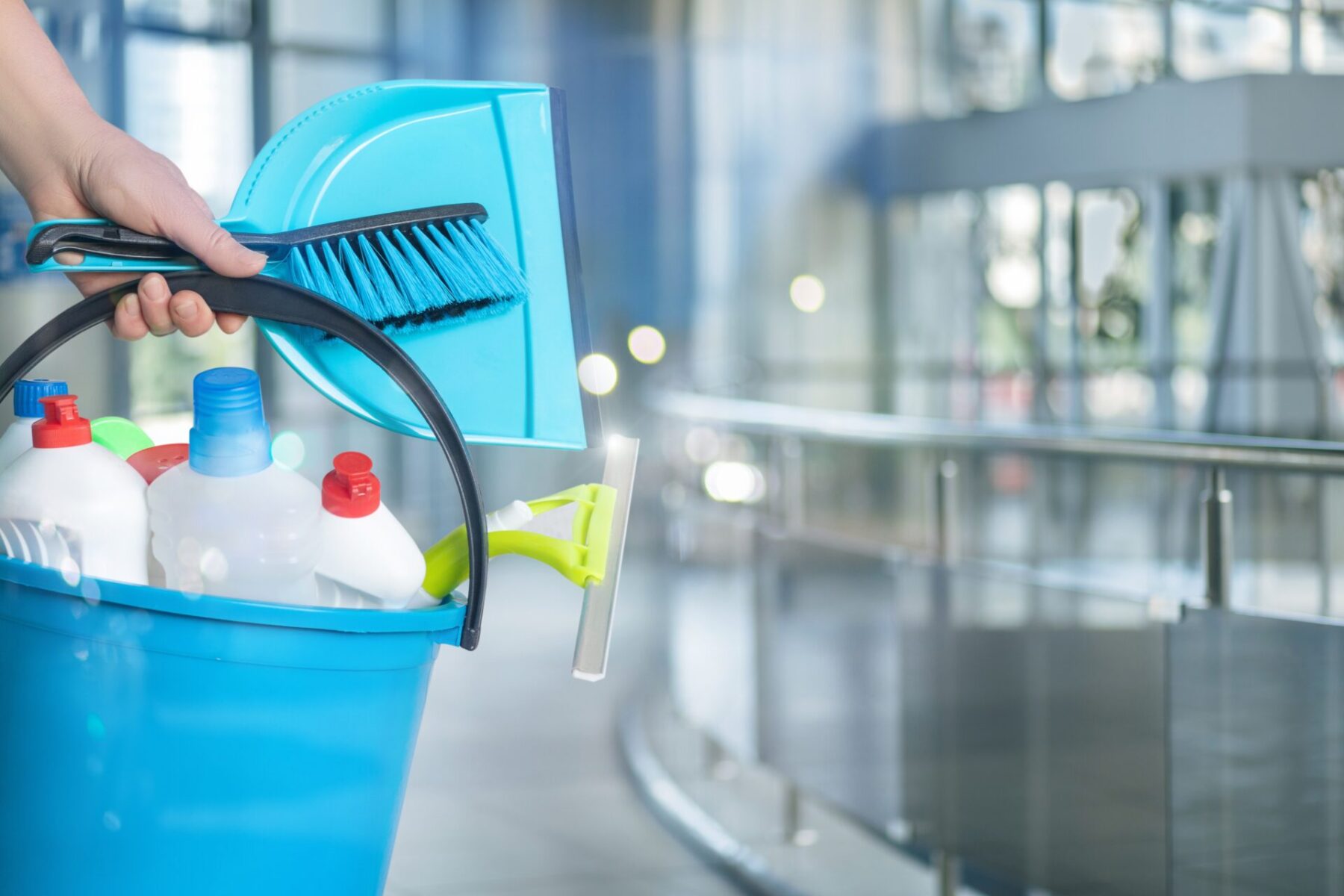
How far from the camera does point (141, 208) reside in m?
0.86

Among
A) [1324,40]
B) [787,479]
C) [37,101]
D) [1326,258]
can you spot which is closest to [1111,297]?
[1326,258]

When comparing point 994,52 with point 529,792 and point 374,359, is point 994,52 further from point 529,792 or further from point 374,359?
point 374,359

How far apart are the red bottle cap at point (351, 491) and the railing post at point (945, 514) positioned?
1.73m

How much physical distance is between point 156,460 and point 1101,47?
35.6ft

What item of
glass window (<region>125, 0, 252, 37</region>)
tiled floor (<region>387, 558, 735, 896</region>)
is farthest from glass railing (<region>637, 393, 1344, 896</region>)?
glass window (<region>125, 0, 252, 37</region>)

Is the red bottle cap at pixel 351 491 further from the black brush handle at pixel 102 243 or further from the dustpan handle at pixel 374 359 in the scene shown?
the black brush handle at pixel 102 243

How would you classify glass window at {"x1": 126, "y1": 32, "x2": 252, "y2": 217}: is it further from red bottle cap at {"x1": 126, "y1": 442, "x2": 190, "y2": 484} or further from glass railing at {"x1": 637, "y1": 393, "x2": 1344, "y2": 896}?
red bottle cap at {"x1": 126, "y1": 442, "x2": 190, "y2": 484}

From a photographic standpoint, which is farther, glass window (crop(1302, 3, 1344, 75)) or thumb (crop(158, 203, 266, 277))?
glass window (crop(1302, 3, 1344, 75))

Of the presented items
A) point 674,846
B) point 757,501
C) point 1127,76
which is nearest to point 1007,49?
point 1127,76

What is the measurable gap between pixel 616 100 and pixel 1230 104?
393cm

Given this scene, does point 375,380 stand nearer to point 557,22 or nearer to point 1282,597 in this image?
point 1282,597

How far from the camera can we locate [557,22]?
28.0 ft

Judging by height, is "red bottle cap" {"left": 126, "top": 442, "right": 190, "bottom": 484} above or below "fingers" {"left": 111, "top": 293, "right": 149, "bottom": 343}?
below

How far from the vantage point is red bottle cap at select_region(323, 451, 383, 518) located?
79 cm
